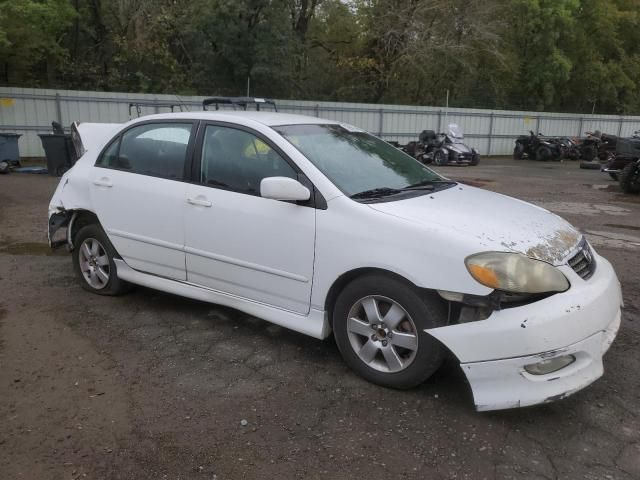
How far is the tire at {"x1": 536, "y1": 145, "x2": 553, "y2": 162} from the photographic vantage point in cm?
2277

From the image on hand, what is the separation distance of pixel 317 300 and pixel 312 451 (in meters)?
0.99

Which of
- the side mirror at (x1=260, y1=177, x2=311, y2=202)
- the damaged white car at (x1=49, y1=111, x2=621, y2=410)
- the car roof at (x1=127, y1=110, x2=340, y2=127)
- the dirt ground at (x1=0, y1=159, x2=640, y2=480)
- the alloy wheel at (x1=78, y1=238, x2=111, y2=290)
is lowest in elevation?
the dirt ground at (x1=0, y1=159, x2=640, y2=480)

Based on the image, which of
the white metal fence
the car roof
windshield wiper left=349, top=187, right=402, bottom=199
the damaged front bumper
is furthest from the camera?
the white metal fence

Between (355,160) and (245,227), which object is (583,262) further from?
(245,227)

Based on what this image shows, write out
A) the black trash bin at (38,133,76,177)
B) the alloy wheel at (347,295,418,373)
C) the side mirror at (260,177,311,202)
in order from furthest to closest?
the black trash bin at (38,133,76,177), the side mirror at (260,177,311,202), the alloy wheel at (347,295,418,373)

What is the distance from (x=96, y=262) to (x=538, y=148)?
21.5 m

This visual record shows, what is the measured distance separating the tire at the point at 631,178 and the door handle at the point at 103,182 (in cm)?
1197

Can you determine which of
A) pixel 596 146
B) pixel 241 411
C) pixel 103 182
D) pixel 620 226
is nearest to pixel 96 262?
pixel 103 182

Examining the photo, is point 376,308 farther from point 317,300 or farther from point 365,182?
point 365,182

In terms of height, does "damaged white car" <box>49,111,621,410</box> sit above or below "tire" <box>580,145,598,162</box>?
above

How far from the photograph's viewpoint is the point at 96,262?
490 cm

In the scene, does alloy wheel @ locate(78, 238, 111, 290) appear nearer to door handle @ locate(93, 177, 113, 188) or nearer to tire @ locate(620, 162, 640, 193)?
door handle @ locate(93, 177, 113, 188)

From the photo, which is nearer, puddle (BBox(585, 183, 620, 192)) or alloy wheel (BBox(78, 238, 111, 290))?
alloy wheel (BBox(78, 238, 111, 290))

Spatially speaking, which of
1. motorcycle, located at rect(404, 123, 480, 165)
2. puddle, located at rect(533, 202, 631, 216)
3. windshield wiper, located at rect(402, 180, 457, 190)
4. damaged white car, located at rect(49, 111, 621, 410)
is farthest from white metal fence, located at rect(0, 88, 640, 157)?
windshield wiper, located at rect(402, 180, 457, 190)
